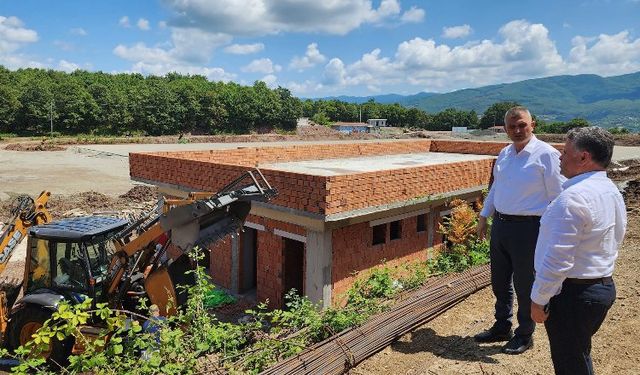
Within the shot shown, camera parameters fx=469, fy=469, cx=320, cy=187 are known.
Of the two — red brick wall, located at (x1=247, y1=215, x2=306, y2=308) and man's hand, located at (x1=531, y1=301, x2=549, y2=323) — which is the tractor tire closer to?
red brick wall, located at (x1=247, y1=215, x2=306, y2=308)

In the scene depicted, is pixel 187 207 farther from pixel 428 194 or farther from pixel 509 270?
pixel 428 194

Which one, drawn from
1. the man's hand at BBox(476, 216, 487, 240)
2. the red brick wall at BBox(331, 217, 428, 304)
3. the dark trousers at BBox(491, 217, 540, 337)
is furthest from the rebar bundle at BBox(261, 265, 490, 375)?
the red brick wall at BBox(331, 217, 428, 304)

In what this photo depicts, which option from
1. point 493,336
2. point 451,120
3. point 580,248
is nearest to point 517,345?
point 493,336

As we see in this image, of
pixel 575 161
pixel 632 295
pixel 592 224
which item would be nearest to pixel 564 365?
pixel 592 224

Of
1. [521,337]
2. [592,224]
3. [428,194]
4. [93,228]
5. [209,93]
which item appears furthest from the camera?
[209,93]

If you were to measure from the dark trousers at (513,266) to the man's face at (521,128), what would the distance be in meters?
0.80

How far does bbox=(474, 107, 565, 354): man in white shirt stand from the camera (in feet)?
14.3

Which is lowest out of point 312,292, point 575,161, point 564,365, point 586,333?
point 312,292

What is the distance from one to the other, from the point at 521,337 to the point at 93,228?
231 inches

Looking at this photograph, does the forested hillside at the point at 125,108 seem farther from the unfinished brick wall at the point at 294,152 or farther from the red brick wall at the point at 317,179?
the red brick wall at the point at 317,179

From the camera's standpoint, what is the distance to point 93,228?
22.7 feet

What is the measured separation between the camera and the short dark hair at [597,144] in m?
3.01

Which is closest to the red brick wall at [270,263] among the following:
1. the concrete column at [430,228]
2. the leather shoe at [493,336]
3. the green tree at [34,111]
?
the concrete column at [430,228]

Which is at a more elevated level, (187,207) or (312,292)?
(187,207)
